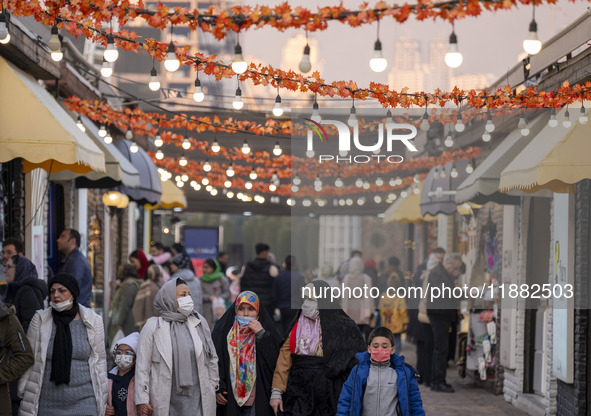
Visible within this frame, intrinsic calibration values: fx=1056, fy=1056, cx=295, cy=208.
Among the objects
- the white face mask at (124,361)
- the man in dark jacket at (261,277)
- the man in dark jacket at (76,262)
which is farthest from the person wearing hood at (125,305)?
the white face mask at (124,361)

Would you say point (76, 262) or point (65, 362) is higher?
point (76, 262)

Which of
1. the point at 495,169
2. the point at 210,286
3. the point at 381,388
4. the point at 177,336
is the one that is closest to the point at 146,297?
the point at 210,286

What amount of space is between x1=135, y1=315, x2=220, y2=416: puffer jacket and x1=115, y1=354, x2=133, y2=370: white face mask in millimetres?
140

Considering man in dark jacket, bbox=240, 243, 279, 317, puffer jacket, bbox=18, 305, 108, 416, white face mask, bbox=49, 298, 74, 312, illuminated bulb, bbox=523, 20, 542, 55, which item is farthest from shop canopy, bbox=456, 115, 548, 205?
white face mask, bbox=49, 298, 74, 312

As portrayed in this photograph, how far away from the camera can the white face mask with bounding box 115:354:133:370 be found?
820cm

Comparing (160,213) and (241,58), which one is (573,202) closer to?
(241,58)

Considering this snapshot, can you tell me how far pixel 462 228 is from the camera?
19.8m

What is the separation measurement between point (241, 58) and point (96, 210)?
12.6 m

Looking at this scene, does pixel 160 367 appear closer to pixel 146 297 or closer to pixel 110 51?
pixel 110 51

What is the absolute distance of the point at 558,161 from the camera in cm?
973

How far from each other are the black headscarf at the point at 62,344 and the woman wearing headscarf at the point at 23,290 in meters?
0.99

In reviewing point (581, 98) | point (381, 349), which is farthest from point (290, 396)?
point (581, 98)

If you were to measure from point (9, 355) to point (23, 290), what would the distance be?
1494 mm

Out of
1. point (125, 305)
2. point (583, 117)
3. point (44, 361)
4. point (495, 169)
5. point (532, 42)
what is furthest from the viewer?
point (125, 305)
